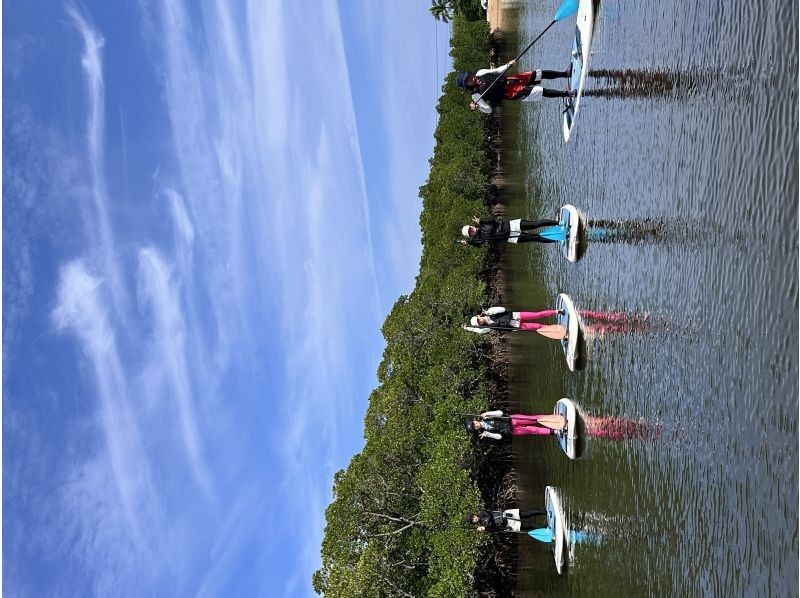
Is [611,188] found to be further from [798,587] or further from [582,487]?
[798,587]

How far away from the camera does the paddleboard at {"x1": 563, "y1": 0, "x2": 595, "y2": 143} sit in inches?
822

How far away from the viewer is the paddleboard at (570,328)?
2100cm

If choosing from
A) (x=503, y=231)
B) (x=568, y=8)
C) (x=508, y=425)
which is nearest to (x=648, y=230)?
(x=503, y=231)

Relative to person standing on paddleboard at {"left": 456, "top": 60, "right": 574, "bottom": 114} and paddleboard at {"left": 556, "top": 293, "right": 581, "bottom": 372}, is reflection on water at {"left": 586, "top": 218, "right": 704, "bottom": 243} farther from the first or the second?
person standing on paddleboard at {"left": 456, "top": 60, "right": 574, "bottom": 114}

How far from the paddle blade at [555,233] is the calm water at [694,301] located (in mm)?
2257

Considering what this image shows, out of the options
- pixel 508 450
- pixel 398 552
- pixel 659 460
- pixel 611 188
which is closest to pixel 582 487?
pixel 659 460

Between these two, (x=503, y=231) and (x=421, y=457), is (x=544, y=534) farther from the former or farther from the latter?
(x=503, y=231)

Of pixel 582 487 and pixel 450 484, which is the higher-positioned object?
pixel 582 487

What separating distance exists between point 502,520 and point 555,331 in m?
7.14

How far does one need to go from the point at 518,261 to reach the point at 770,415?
90.6 feet

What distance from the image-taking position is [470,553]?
24062 mm

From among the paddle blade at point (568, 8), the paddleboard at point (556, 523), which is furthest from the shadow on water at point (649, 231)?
the paddle blade at point (568, 8)

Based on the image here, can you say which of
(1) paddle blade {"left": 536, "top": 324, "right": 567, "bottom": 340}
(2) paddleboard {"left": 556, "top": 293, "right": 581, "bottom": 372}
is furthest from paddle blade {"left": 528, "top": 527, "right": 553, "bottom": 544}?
A: (1) paddle blade {"left": 536, "top": 324, "right": 567, "bottom": 340}

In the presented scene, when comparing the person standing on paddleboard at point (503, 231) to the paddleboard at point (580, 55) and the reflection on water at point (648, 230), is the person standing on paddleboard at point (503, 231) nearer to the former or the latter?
the reflection on water at point (648, 230)
